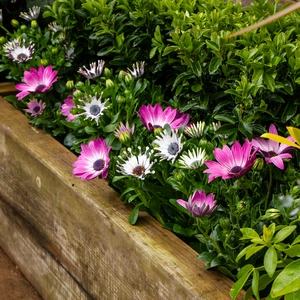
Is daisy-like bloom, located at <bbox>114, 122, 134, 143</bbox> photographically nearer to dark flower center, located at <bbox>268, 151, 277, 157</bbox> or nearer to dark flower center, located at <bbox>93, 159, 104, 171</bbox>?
dark flower center, located at <bbox>93, 159, 104, 171</bbox>

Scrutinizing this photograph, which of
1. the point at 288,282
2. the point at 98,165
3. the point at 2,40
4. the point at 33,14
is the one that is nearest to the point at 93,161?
the point at 98,165

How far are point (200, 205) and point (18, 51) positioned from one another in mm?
1515

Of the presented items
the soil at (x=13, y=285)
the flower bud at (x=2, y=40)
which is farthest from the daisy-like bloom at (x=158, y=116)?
the flower bud at (x=2, y=40)

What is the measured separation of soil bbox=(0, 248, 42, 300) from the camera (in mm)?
2684

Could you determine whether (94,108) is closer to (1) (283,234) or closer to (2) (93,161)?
(2) (93,161)

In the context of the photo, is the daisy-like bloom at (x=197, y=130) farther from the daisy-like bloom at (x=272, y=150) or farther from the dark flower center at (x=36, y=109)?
the dark flower center at (x=36, y=109)

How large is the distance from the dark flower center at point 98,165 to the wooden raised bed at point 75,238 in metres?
0.14

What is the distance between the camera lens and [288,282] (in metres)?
1.23

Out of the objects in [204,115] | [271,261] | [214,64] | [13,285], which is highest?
[214,64]

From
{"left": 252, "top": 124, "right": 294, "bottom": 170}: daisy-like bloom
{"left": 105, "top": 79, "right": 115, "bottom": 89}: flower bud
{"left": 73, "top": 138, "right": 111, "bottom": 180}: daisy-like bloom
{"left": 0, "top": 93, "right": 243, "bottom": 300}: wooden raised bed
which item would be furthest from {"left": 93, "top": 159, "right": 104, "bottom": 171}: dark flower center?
{"left": 252, "top": 124, "right": 294, "bottom": 170}: daisy-like bloom

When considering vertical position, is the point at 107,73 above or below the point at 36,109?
above

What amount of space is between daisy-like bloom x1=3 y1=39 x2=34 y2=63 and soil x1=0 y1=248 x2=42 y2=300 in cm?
94

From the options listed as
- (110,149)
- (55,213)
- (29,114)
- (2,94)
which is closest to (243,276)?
(110,149)

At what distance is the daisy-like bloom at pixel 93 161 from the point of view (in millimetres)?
1931
